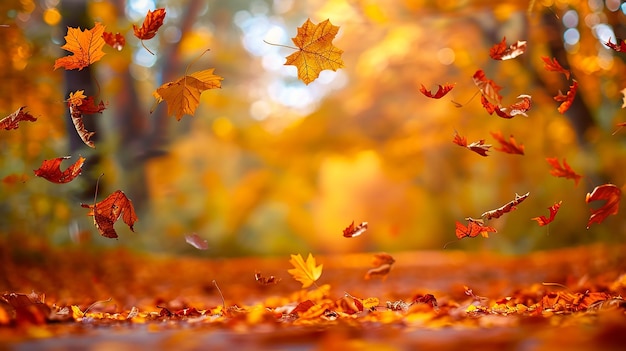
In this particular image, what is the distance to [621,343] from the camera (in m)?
0.94

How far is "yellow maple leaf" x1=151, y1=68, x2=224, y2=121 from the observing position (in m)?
1.60

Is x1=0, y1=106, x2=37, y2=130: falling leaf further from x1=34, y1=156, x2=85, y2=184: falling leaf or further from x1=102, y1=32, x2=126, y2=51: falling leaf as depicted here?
x1=102, y1=32, x2=126, y2=51: falling leaf

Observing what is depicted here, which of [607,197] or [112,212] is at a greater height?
[112,212]

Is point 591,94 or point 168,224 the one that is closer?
point 591,94

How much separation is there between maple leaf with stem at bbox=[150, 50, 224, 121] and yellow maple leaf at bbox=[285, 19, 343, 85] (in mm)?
250

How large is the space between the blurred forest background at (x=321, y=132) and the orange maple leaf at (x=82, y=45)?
0.71 meters

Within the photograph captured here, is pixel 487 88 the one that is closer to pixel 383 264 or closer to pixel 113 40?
pixel 383 264

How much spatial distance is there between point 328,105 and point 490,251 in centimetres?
347

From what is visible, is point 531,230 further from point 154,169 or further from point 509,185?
point 154,169

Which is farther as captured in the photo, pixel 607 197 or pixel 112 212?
pixel 112 212

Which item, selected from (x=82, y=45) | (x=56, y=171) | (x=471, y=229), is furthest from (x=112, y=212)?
(x=471, y=229)

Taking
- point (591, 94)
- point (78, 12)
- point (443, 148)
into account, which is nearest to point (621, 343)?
point (78, 12)

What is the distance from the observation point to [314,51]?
5.44ft

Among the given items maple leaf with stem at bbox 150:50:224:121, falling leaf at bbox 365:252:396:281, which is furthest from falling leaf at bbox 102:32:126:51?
falling leaf at bbox 365:252:396:281
